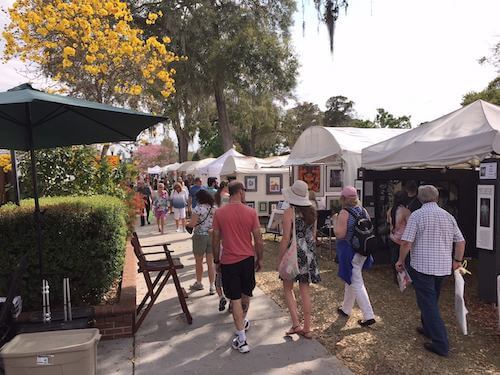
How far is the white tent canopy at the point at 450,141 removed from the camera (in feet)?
16.8

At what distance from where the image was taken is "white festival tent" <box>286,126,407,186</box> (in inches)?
370

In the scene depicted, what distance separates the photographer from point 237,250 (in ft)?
13.4

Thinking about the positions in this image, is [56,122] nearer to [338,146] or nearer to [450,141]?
[450,141]

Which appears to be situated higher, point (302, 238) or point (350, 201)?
point (350, 201)

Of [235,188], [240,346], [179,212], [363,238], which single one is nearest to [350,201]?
[363,238]

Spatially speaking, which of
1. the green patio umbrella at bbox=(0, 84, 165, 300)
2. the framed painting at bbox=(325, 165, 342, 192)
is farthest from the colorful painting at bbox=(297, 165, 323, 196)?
the green patio umbrella at bbox=(0, 84, 165, 300)

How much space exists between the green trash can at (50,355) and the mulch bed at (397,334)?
234cm

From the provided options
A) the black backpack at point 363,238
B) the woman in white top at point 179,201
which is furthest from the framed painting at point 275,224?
the black backpack at point 363,238

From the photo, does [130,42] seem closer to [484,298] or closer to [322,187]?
[322,187]

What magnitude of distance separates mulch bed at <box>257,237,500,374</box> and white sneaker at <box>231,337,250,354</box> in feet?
2.78

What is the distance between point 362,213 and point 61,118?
3.58m

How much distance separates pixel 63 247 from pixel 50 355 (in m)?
1.78

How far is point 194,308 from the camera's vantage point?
17.9ft

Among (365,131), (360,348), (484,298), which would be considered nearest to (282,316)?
(360,348)
